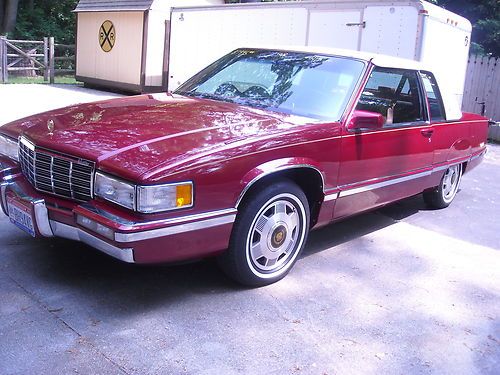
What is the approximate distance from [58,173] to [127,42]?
48.1 feet

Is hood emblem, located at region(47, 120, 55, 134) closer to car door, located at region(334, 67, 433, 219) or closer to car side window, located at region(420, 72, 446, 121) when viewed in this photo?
car door, located at region(334, 67, 433, 219)

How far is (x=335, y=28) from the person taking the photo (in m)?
10.4

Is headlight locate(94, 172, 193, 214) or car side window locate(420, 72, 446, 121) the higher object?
car side window locate(420, 72, 446, 121)

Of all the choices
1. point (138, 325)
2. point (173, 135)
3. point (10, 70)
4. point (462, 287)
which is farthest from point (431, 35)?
point (10, 70)

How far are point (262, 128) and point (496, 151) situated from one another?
938 cm

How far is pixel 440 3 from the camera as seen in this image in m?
18.8

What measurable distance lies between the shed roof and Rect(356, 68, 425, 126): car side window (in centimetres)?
1233

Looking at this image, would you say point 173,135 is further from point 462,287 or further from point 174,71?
point 174,71

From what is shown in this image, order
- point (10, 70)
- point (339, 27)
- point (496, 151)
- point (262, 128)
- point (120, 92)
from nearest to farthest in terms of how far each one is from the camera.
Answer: point (262, 128) → point (339, 27) → point (496, 151) → point (120, 92) → point (10, 70)

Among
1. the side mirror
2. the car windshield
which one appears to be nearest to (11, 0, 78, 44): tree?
the car windshield

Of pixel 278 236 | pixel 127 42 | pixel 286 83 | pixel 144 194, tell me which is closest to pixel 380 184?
pixel 286 83

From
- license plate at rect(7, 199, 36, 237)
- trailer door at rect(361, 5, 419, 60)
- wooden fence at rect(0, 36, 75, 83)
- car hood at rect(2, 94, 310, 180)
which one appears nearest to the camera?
car hood at rect(2, 94, 310, 180)

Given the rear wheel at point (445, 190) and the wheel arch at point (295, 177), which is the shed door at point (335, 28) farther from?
the wheel arch at point (295, 177)

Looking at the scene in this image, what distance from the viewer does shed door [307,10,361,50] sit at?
397 inches
